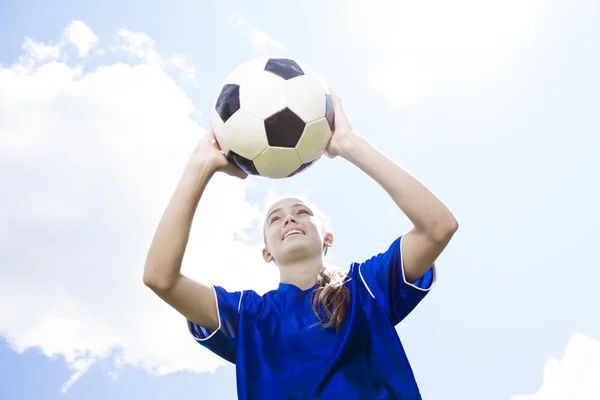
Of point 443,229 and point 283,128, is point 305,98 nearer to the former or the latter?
point 283,128

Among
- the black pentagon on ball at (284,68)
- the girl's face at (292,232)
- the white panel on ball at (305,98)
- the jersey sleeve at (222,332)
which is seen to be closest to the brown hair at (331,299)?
the girl's face at (292,232)

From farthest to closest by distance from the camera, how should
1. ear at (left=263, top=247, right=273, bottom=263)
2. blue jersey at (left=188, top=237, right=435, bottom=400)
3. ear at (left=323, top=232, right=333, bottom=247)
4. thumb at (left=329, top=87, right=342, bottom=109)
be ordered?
ear at (left=323, top=232, right=333, bottom=247), ear at (left=263, top=247, right=273, bottom=263), thumb at (left=329, top=87, right=342, bottom=109), blue jersey at (left=188, top=237, right=435, bottom=400)

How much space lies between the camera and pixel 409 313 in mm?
4207

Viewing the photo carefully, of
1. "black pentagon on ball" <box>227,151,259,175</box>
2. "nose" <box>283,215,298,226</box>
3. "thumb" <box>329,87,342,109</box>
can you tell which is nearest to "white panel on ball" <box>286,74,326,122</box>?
"thumb" <box>329,87,342,109</box>

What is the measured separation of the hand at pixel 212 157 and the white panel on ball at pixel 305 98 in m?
0.62

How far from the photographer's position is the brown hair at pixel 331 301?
3963 mm

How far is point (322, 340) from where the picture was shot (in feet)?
12.9

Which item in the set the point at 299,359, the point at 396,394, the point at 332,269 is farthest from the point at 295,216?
the point at 396,394

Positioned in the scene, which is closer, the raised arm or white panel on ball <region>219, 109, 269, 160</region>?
the raised arm

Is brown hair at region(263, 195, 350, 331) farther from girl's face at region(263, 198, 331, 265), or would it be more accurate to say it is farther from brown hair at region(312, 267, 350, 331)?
girl's face at region(263, 198, 331, 265)

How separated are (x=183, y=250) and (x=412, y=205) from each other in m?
1.56

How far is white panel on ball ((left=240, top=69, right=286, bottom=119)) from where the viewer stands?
412 centimetres

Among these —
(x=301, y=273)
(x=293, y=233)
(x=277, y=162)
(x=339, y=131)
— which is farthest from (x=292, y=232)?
(x=339, y=131)

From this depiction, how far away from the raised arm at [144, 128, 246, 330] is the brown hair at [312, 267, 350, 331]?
0.72 m
